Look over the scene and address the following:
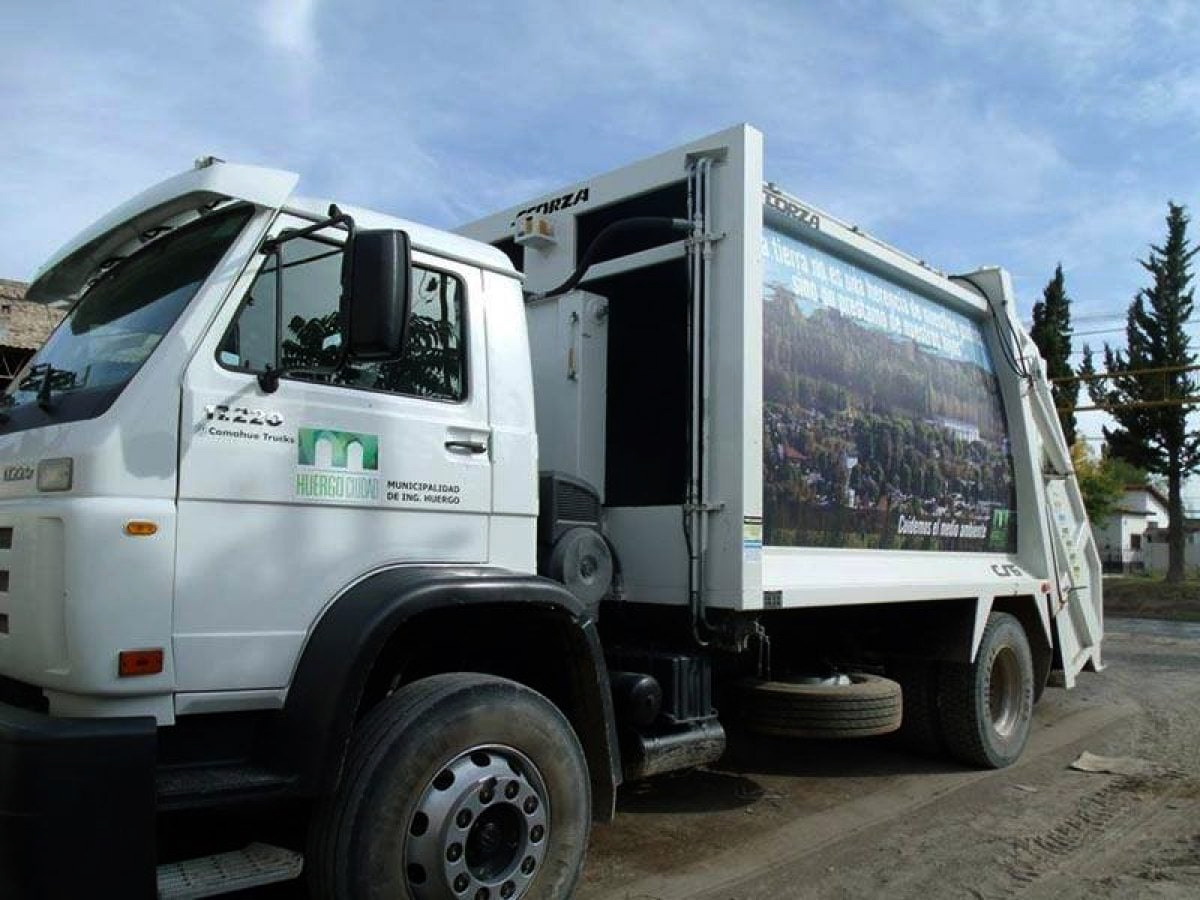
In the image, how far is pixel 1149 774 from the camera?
623 cm

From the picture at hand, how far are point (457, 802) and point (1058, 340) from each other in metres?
35.5

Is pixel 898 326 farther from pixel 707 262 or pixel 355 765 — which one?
pixel 355 765

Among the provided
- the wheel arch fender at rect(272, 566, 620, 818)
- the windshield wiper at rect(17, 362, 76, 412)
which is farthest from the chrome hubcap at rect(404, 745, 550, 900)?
the windshield wiper at rect(17, 362, 76, 412)

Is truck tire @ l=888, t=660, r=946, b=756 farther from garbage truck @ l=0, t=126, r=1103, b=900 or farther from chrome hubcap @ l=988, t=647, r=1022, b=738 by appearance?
garbage truck @ l=0, t=126, r=1103, b=900

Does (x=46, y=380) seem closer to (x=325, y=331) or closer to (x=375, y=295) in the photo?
(x=325, y=331)

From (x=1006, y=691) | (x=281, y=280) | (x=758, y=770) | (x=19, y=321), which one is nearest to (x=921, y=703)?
(x=1006, y=691)

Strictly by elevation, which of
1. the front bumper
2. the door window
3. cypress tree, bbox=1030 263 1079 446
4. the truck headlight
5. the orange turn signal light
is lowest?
the front bumper

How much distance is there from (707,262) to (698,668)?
1.86 metres

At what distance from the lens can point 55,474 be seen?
2.79m

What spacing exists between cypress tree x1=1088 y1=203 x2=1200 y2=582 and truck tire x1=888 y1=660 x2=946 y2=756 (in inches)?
1135

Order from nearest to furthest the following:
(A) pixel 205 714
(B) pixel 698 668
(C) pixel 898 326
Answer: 1. (A) pixel 205 714
2. (B) pixel 698 668
3. (C) pixel 898 326

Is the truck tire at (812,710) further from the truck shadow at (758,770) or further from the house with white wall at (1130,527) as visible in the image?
the house with white wall at (1130,527)

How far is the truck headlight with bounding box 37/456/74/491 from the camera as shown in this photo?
2758 mm

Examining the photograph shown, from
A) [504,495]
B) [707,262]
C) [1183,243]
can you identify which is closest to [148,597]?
[504,495]
